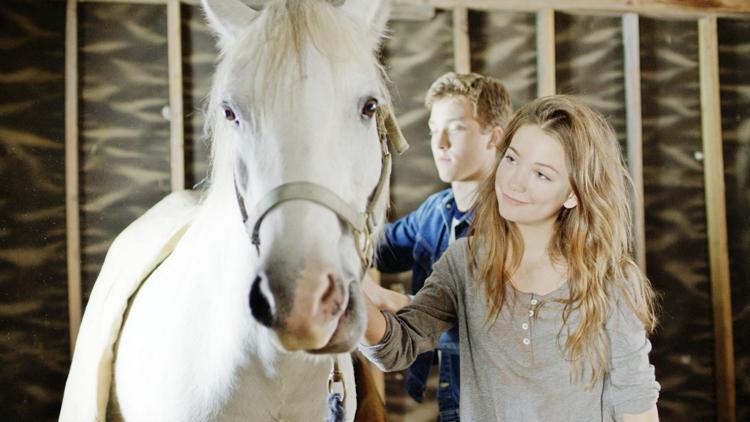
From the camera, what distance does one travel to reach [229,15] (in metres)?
1.08

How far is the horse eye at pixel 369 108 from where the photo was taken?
98cm

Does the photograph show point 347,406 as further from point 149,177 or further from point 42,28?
point 42,28

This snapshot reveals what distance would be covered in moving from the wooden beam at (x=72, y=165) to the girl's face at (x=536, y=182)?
6.61 ft

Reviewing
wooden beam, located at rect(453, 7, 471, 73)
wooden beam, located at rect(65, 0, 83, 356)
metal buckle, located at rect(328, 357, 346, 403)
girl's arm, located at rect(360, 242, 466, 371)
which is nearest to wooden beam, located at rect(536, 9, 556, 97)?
wooden beam, located at rect(453, 7, 471, 73)

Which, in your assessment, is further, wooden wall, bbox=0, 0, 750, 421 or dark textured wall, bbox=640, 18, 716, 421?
dark textured wall, bbox=640, 18, 716, 421

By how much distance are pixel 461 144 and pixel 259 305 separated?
50.0 inches

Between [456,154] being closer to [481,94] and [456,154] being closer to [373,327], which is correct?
[481,94]

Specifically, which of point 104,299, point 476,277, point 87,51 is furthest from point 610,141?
point 87,51

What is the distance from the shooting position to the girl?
1175 mm

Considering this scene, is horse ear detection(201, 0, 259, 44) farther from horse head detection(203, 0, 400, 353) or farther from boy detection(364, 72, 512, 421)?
boy detection(364, 72, 512, 421)

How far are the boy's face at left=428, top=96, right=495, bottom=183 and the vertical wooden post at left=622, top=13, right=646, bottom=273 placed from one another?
4.11 feet

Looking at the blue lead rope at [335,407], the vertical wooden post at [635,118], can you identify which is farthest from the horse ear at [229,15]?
the vertical wooden post at [635,118]

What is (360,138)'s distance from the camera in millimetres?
956

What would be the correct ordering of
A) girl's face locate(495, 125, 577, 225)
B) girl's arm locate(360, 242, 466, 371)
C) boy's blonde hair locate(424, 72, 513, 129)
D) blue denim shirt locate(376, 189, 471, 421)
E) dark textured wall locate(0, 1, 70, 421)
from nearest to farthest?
1. girl's arm locate(360, 242, 466, 371)
2. girl's face locate(495, 125, 577, 225)
3. blue denim shirt locate(376, 189, 471, 421)
4. boy's blonde hair locate(424, 72, 513, 129)
5. dark textured wall locate(0, 1, 70, 421)
